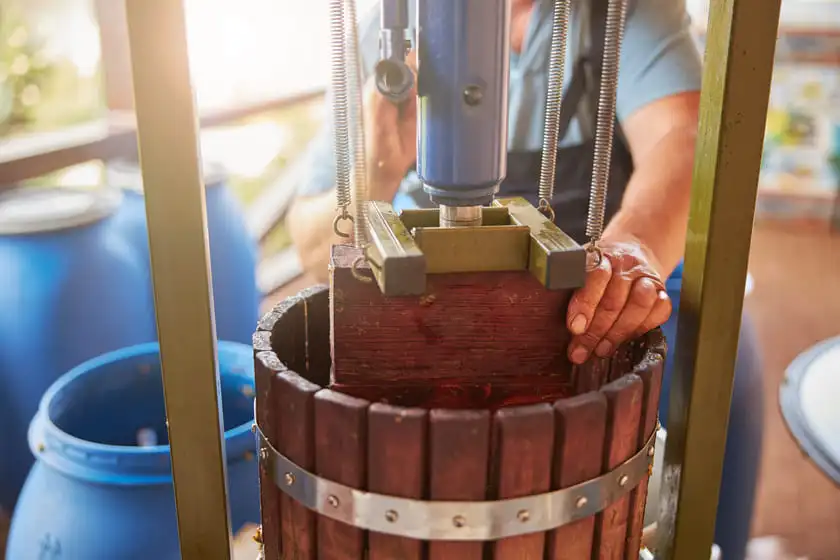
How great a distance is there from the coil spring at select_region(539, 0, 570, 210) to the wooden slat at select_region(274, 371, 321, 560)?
0.40 meters

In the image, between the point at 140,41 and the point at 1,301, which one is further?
the point at 1,301

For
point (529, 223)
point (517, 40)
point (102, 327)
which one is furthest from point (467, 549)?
point (102, 327)

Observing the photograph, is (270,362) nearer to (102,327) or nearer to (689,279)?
(689,279)

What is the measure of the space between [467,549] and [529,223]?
0.36 metres

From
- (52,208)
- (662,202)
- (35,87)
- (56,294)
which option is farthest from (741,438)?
(35,87)

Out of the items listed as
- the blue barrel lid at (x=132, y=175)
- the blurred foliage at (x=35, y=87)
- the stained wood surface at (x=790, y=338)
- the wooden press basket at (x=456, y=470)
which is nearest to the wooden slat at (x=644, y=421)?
the wooden press basket at (x=456, y=470)

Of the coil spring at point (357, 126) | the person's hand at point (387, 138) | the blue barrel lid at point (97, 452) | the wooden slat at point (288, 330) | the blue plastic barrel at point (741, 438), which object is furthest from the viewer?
the blue plastic barrel at point (741, 438)

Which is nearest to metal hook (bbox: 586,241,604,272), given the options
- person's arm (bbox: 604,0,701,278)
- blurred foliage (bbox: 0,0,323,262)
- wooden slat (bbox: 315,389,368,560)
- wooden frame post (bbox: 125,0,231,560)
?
wooden slat (bbox: 315,389,368,560)

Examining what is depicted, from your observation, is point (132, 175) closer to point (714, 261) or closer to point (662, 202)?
point (662, 202)

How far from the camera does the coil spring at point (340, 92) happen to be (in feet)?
2.80

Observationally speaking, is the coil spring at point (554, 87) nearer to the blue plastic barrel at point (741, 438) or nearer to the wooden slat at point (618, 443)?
the wooden slat at point (618, 443)

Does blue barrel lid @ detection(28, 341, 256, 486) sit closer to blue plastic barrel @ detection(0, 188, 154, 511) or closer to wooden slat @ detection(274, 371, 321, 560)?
blue plastic barrel @ detection(0, 188, 154, 511)

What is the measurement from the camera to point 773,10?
0.81 metres

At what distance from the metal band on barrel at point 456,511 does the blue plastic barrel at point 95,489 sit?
0.80 metres
